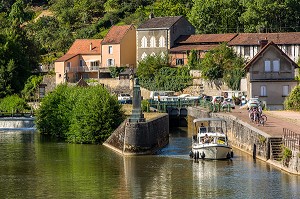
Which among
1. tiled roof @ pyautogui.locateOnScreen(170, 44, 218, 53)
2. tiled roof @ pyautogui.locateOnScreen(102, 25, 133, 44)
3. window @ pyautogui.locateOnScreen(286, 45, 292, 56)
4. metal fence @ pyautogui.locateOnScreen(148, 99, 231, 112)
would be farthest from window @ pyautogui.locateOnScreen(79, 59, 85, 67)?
metal fence @ pyautogui.locateOnScreen(148, 99, 231, 112)

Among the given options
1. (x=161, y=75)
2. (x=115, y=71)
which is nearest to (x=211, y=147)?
(x=161, y=75)

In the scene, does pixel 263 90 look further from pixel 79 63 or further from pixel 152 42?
pixel 79 63

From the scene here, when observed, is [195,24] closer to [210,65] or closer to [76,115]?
[210,65]

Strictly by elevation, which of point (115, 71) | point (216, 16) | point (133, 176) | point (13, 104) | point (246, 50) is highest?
point (216, 16)

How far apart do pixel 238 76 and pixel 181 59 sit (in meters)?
13.3

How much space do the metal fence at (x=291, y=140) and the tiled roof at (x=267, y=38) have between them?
51747 millimetres

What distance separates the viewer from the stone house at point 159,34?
116125 millimetres

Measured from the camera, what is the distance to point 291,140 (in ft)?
175

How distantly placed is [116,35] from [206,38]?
1226 centimetres

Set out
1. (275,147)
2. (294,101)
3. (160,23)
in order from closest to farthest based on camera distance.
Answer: (275,147), (294,101), (160,23)

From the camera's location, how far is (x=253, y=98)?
8844 cm

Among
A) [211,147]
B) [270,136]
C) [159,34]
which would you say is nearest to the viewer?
[270,136]

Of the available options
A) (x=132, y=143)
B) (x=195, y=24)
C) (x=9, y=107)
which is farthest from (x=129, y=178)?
(x=195, y=24)

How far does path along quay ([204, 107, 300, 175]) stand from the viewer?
5294 cm
